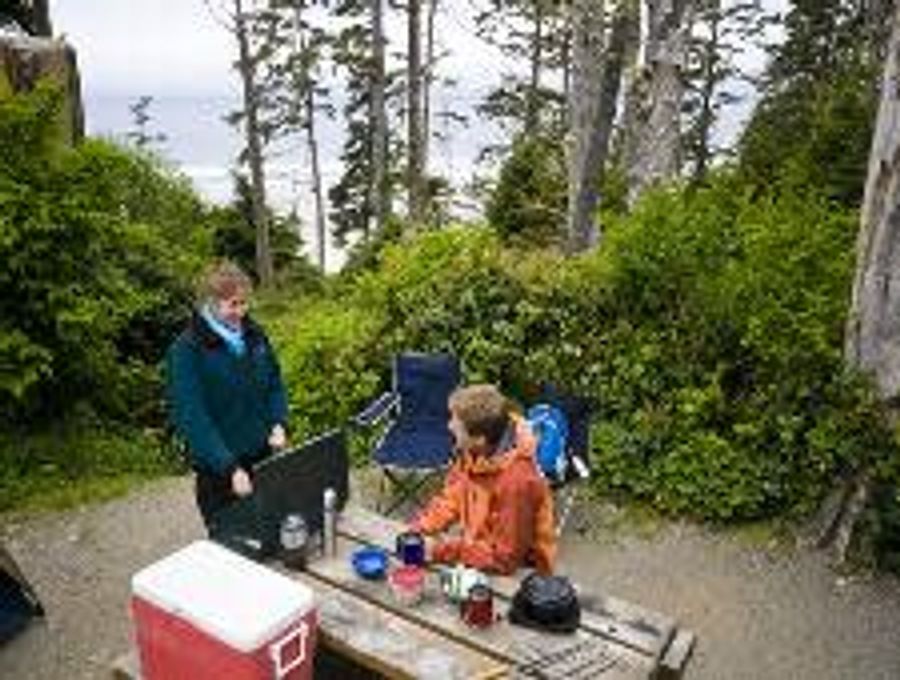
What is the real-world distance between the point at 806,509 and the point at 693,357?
4.31 ft

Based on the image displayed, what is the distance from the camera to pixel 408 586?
13.7 ft

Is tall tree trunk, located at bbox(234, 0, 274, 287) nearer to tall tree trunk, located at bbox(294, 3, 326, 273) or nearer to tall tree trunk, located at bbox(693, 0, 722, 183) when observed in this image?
tall tree trunk, located at bbox(294, 3, 326, 273)

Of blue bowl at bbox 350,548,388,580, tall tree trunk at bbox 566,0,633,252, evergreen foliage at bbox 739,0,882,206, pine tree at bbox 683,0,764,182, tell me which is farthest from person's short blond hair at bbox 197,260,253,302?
pine tree at bbox 683,0,764,182

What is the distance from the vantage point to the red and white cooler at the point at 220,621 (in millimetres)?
3389

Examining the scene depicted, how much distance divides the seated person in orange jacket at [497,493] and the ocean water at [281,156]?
13.8 metres

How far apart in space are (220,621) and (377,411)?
398 centimetres

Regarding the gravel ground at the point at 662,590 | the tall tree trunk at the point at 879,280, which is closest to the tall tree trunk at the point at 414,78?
the gravel ground at the point at 662,590

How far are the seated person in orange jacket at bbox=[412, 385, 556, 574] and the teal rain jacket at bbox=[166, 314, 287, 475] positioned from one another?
1240 mm

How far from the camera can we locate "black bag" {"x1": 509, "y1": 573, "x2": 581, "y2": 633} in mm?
4004

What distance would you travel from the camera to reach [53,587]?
6414mm

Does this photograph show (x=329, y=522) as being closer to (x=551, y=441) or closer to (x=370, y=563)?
(x=370, y=563)

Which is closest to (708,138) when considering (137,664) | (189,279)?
(189,279)

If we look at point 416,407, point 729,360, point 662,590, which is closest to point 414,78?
point 729,360

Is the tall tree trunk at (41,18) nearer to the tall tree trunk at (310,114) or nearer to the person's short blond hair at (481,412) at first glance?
the person's short blond hair at (481,412)
